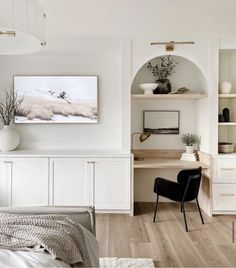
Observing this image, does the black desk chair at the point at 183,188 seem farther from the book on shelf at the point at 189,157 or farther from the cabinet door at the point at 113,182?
the book on shelf at the point at 189,157

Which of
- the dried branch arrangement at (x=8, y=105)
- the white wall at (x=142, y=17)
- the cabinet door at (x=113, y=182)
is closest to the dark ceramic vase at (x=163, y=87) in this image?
the white wall at (x=142, y=17)

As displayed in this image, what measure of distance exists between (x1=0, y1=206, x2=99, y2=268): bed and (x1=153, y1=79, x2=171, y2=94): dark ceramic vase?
2.60 meters

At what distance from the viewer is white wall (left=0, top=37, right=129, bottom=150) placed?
Answer: 15.8 ft

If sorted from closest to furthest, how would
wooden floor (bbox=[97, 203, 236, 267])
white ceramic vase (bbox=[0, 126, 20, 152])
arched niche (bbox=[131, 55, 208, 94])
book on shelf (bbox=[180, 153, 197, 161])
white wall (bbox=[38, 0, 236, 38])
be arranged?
wooden floor (bbox=[97, 203, 236, 267]) → white wall (bbox=[38, 0, 236, 38]) → white ceramic vase (bbox=[0, 126, 20, 152]) → book on shelf (bbox=[180, 153, 197, 161]) → arched niche (bbox=[131, 55, 208, 94])

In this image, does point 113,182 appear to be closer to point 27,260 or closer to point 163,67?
point 163,67

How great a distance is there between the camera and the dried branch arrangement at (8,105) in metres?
4.68

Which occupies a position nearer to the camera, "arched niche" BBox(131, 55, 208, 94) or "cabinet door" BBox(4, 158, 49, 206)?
"cabinet door" BBox(4, 158, 49, 206)

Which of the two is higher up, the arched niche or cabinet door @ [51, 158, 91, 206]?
the arched niche

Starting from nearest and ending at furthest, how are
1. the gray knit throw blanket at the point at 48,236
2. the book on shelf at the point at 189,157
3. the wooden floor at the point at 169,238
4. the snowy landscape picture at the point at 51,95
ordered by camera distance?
the gray knit throw blanket at the point at 48,236
the wooden floor at the point at 169,238
the book on shelf at the point at 189,157
the snowy landscape picture at the point at 51,95

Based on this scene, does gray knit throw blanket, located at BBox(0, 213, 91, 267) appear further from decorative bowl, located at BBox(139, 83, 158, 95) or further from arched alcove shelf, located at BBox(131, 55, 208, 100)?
arched alcove shelf, located at BBox(131, 55, 208, 100)

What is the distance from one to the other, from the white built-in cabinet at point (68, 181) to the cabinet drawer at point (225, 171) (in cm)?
121

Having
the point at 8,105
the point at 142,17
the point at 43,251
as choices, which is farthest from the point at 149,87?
the point at 43,251

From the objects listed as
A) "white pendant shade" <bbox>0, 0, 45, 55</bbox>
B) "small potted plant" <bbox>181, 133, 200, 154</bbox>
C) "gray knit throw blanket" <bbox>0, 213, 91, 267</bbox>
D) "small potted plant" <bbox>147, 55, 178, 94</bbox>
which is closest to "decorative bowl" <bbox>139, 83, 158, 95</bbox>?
"small potted plant" <bbox>147, 55, 178, 94</bbox>

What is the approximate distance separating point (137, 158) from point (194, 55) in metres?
1.69
